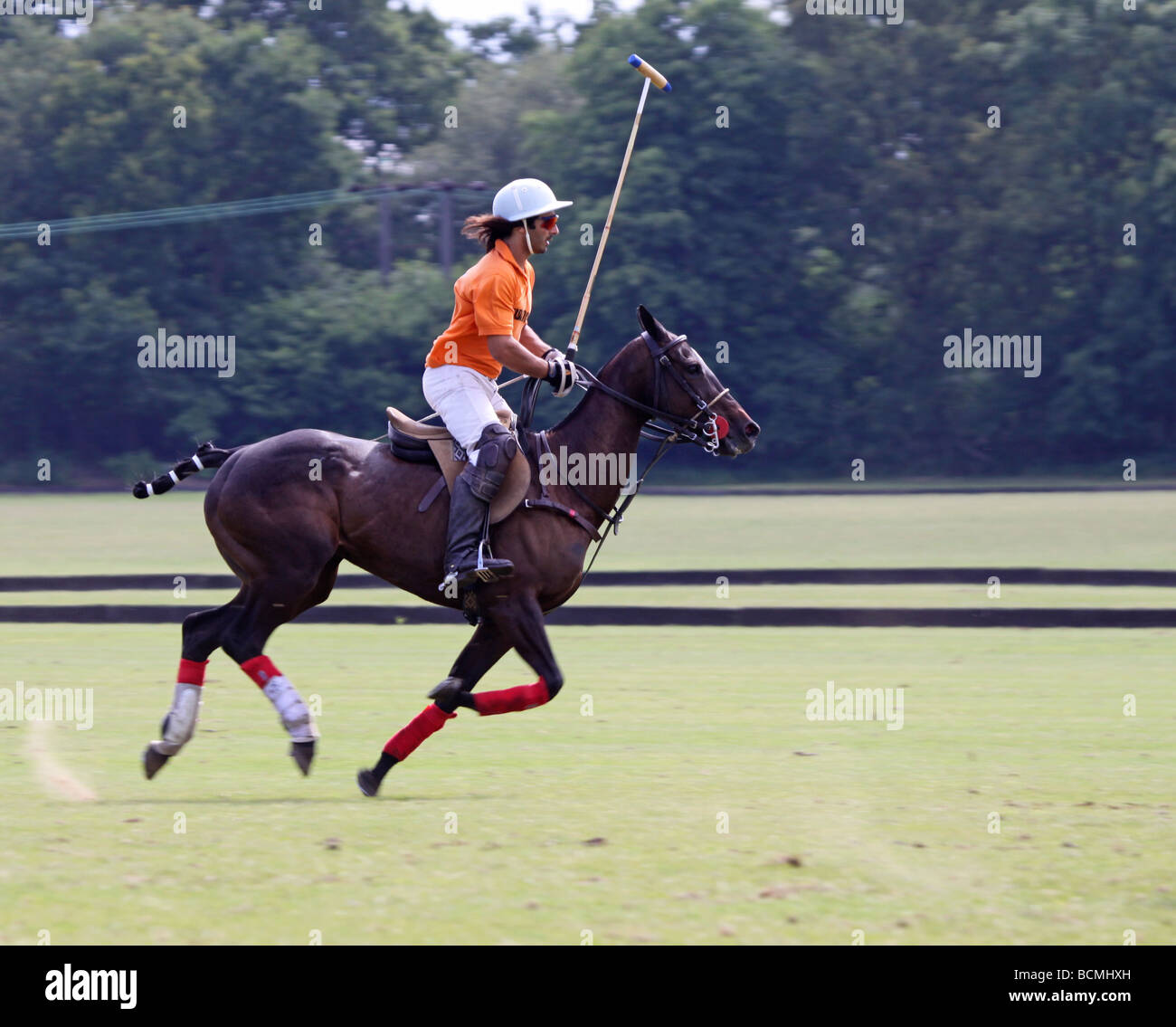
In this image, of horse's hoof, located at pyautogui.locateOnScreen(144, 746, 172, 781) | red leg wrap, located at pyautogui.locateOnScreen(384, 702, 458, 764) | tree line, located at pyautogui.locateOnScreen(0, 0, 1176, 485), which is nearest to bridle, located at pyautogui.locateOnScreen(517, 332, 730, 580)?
red leg wrap, located at pyautogui.locateOnScreen(384, 702, 458, 764)

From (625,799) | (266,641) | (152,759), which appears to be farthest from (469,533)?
(152,759)

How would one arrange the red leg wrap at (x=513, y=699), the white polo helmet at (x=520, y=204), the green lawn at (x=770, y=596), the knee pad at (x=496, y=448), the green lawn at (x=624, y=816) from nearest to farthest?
1. the green lawn at (x=624, y=816)
2. the red leg wrap at (x=513, y=699)
3. the knee pad at (x=496, y=448)
4. the white polo helmet at (x=520, y=204)
5. the green lawn at (x=770, y=596)

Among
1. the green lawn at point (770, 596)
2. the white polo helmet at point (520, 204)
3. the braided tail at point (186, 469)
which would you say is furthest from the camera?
the green lawn at point (770, 596)

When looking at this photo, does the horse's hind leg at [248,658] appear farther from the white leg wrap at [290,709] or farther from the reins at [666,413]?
the reins at [666,413]

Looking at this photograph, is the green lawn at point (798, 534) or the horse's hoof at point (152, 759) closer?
the horse's hoof at point (152, 759)

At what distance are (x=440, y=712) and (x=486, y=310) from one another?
1717mm

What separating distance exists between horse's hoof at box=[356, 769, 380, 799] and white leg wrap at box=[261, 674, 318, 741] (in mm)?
300

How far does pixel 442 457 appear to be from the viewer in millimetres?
8312

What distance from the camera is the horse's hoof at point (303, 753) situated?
8.16 meters

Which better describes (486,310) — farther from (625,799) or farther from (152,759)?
(152,759)

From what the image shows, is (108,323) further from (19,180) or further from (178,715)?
(178,715)

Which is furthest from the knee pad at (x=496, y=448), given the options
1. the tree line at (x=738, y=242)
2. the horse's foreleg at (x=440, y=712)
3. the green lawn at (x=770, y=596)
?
the tree line at (x=738, y=242)

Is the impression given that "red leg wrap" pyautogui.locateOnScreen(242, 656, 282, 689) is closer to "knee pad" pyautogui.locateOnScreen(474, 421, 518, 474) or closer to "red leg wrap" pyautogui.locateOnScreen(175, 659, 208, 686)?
"red leg wrap" pyautogui.locateOnScreen(175, 659, 208, 686)

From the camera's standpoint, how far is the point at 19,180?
55.6m
